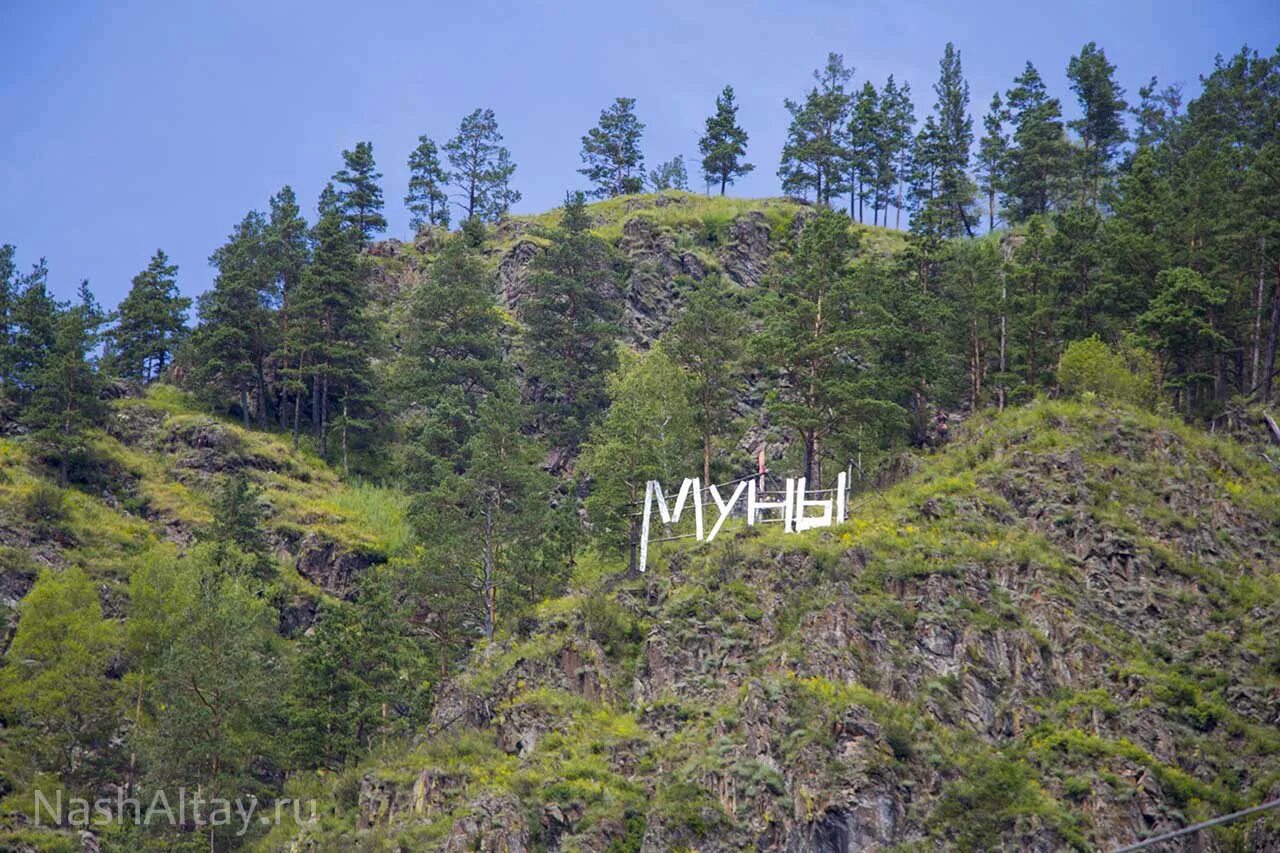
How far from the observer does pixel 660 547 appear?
2242 inches

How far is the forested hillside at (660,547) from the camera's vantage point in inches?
1737

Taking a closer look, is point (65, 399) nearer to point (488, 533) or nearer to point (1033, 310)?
point (488, 533)

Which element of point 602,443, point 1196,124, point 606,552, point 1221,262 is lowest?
point 606,552

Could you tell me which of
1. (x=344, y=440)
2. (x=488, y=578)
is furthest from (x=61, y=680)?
(x=344, y=440)

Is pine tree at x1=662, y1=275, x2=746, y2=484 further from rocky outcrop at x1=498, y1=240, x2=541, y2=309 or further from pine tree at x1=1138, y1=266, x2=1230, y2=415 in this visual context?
rocky outcrop at x1=498, y1=240, x2=541, y2=309

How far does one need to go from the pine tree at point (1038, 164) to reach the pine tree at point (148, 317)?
59016mm

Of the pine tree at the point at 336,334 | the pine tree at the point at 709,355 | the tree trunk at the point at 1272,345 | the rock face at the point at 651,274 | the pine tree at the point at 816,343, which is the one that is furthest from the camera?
the rock face at the point at 651,274

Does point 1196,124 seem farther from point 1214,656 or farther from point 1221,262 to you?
point 1214,656

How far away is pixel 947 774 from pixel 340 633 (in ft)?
81.4

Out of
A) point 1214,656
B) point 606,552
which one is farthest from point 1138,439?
point 606,552

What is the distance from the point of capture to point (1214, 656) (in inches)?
1829

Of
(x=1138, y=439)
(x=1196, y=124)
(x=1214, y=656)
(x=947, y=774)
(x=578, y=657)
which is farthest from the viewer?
(x=1196, y=124)

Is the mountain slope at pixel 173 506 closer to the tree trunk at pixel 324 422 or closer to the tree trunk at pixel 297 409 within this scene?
the tree trunk at pixel 297 409

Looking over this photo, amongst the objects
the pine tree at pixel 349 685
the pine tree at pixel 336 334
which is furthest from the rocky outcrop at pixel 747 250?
the pine tree at pixel 349 685
